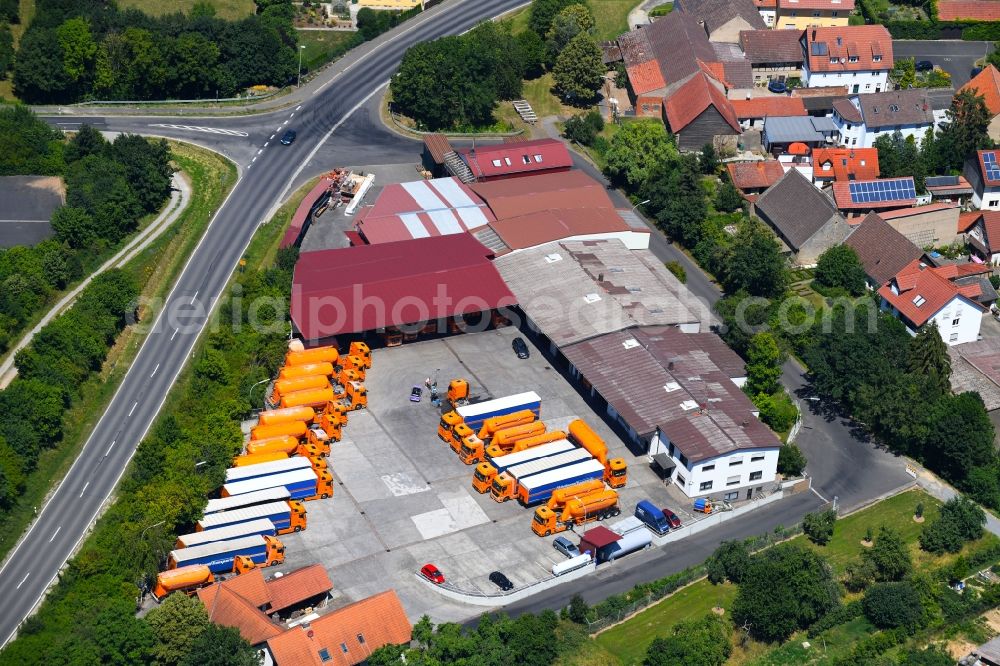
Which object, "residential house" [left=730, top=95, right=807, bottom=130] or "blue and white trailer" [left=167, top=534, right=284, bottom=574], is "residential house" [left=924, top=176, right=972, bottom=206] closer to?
"residential house" [left=730, top=95, right=807, bottom=130]

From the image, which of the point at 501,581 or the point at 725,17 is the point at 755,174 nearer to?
the point at 725,17

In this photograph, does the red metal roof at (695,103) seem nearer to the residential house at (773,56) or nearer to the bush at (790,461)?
the residential house at (773,56)

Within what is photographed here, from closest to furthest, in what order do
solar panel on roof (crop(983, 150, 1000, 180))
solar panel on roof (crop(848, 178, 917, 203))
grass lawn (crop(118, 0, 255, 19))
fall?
solar panel on roof (crop(848, 178, 917, 203))
solar panel on roof (crop(983, 150, 1000, 180))
grass lawn (crop(118, 0, 255, 19))

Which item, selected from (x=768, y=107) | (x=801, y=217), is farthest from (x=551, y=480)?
(x=768, y=107)

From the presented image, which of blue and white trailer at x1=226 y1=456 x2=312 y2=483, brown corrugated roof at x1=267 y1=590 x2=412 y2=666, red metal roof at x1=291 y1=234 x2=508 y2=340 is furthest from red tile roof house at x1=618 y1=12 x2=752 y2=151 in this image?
brown corrugated roof at x1=267 y1=590 x2=412 y2=666

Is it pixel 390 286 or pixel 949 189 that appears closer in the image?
pixel 390 286

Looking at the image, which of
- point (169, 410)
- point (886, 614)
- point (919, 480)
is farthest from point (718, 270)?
point (169, 410)
